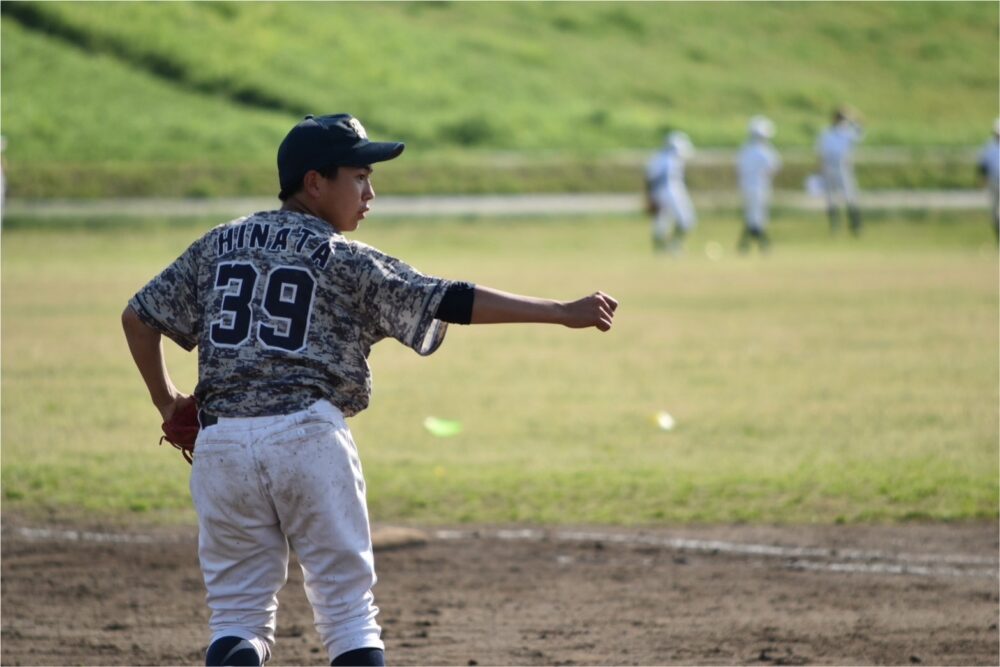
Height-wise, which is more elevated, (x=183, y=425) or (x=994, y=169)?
(x=994, y=169)

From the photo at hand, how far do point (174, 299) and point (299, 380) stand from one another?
537 mm

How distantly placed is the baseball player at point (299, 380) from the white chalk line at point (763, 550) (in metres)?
3.61

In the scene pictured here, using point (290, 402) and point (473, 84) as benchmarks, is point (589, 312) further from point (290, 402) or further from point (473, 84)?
point (473, 84)

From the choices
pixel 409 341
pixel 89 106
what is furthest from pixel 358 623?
pixel 89 106

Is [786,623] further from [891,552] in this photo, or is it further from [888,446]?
[888,446]

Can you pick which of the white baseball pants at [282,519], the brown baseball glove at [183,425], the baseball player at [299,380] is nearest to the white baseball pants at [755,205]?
the brown baseball glove at [183,425]

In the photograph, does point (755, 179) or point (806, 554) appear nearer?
point (806, 554)

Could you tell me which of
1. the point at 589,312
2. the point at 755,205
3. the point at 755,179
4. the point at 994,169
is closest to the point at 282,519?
the point at 589,312

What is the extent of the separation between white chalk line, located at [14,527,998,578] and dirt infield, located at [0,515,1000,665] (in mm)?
16

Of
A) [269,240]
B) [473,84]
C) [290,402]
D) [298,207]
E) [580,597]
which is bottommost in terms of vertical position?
[580,597]

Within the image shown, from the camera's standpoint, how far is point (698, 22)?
181 feet

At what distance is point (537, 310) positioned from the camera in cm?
416

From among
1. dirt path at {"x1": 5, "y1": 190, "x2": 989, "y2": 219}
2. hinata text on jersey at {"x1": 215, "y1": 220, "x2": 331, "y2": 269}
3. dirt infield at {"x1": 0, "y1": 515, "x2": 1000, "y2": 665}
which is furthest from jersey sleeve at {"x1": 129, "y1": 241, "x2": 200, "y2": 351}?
dirt path at {"x1": 5, "y1": 190, "x2": 989, "y2": 219}

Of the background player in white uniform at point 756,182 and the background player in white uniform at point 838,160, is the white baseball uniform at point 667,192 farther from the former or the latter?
the background player in white uniform at point 838,160
